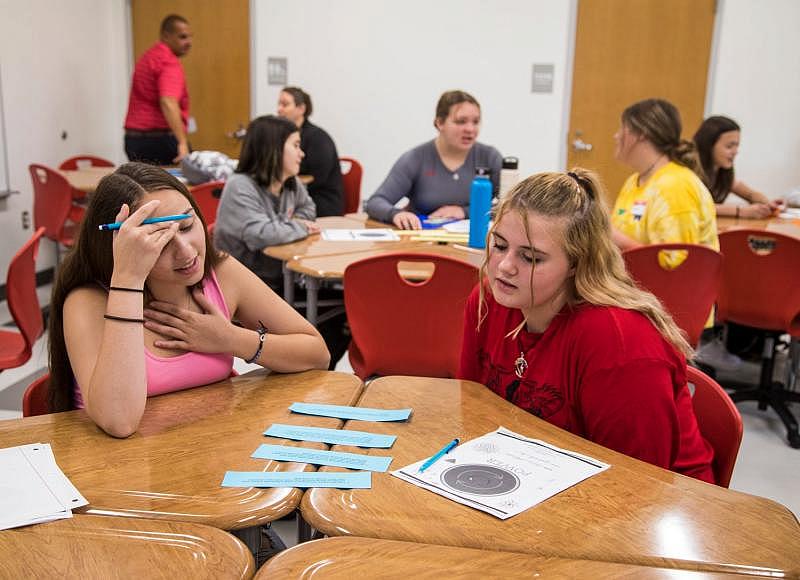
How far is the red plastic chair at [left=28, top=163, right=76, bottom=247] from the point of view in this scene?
4.36 m

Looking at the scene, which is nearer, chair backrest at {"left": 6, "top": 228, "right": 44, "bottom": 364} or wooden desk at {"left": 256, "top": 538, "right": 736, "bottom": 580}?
wooden desk at {"left": 256, "top": 538, "right": 736, "bottom": 580}

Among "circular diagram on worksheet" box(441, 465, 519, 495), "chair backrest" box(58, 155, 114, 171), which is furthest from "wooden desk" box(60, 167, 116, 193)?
"circular diagram on worksheet" box(441, 465, 519, 495)

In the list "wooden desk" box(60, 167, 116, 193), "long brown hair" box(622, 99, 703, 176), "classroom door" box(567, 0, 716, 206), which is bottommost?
"wooden desk" box(60, 167, 116, 193)

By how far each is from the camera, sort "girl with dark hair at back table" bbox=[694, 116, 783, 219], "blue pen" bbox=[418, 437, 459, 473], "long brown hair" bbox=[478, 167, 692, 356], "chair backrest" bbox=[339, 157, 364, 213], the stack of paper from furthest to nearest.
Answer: "chair backrest" bbox=[339, 157, 364, 213]
"girl with dark hair at back table" bbox=[694, 116, 783, 219]
"long brown hair" bbox=[478, 167, 692, 356]
"blue pen" bbox=[418, 437, 459, 473]
the stack of paper

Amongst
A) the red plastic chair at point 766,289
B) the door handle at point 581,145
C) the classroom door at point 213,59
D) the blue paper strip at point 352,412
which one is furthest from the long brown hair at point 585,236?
the classroom door at point 213,59

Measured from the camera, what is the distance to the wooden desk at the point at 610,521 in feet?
3.38

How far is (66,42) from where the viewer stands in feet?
18.1

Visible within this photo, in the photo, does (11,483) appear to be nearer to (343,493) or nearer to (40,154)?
(343,493)

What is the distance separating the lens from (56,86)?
17.7 feet

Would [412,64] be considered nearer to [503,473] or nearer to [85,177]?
[85,177]

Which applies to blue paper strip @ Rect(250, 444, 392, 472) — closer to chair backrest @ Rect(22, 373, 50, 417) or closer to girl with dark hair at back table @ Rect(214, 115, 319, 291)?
chair backrest @ Rect(22, 373, 50, 417)

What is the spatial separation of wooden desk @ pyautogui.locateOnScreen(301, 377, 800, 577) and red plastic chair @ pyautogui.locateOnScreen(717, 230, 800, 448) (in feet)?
6.91

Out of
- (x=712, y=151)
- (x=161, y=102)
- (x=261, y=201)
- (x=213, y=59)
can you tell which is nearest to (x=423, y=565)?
(x=261, y=201)

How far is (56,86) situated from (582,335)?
5015mm
